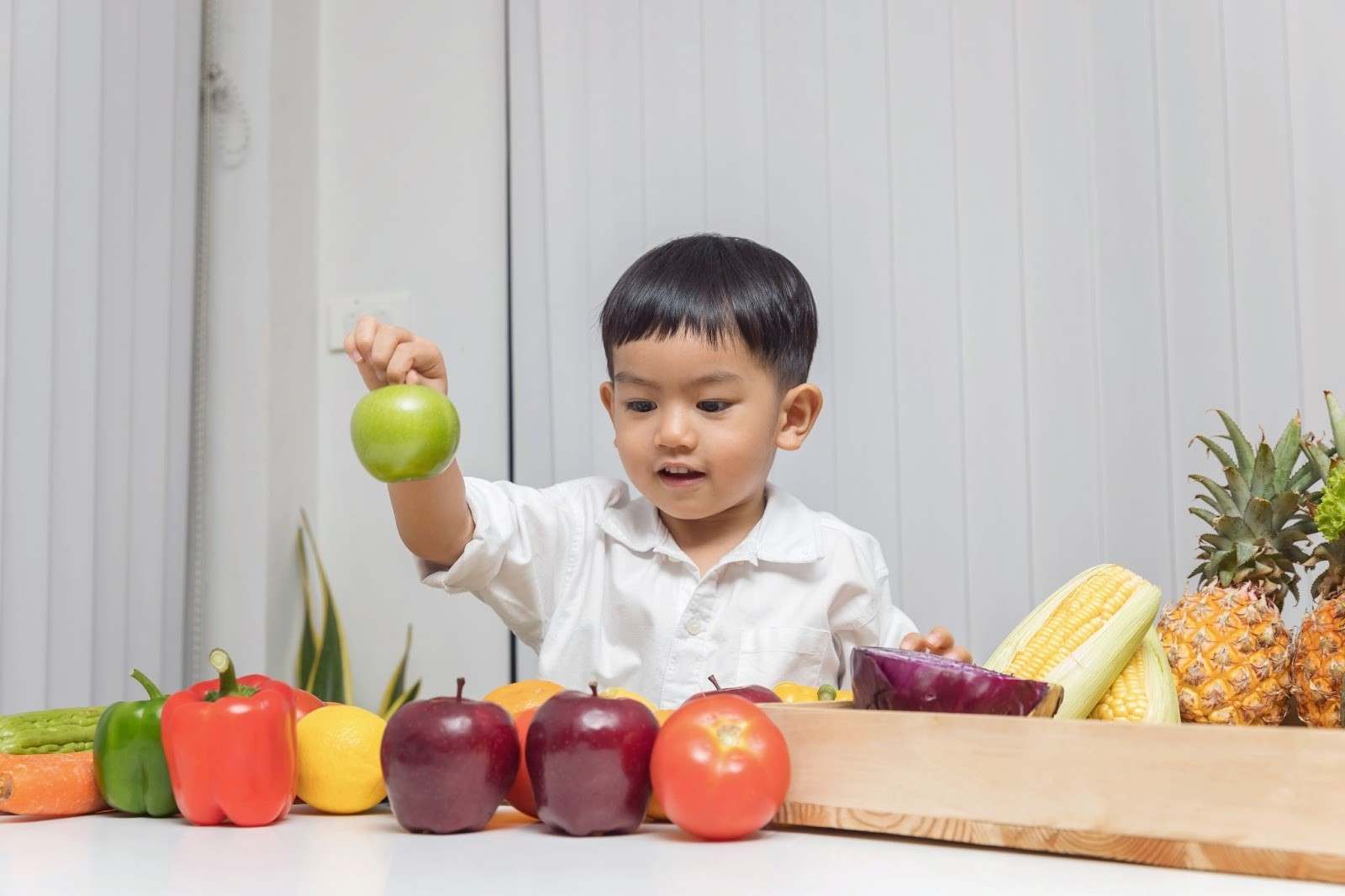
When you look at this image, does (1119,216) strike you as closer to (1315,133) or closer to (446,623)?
(1315,133)

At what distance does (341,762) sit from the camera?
3.07 ft

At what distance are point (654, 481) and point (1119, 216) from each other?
1.16 metres

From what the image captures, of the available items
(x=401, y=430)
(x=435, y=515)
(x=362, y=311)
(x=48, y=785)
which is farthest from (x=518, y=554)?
(x=362, y=311)

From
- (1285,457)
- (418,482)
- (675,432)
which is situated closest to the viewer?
(1285,457)

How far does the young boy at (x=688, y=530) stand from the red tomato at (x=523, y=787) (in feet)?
1.51

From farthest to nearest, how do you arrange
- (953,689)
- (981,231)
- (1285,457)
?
(981,231) < (1285,457) < (953,689)

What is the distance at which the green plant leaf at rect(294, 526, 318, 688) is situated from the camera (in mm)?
2701

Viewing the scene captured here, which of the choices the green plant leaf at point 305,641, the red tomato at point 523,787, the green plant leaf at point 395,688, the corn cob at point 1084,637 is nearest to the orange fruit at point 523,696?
the red tomato at point 523,787

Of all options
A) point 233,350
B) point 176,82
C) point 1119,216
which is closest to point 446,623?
point 233,350

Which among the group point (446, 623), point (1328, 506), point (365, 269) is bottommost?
point (446, 623)

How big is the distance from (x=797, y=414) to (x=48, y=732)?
959 mm

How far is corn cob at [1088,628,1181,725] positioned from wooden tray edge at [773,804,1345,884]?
0.72 feet

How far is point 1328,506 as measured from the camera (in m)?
1.00

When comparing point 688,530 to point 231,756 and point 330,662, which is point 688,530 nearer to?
point 231,756
